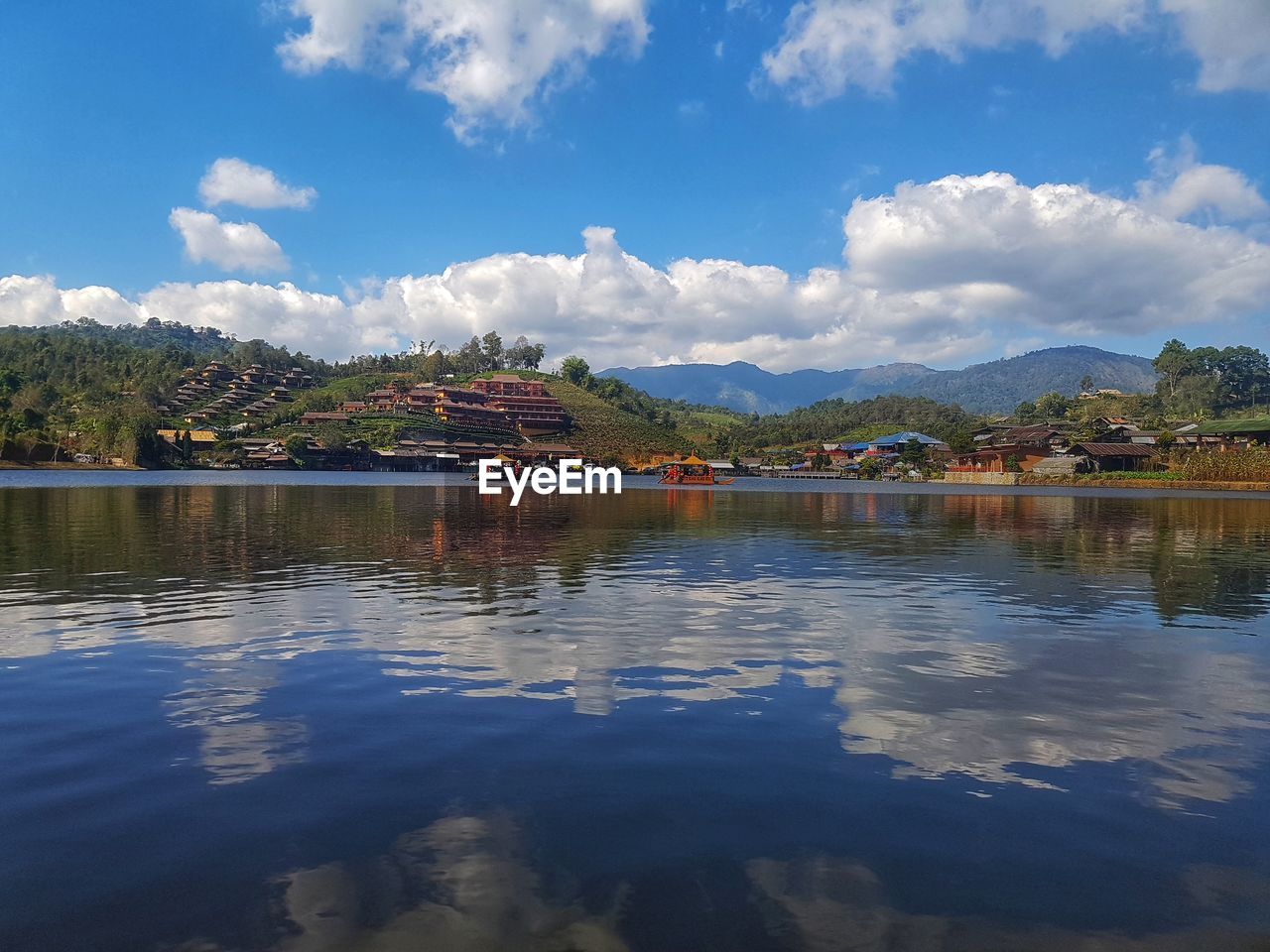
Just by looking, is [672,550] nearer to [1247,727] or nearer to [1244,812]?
[1247,727]

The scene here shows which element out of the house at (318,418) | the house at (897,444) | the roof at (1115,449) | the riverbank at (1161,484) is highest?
the house at (318,418)

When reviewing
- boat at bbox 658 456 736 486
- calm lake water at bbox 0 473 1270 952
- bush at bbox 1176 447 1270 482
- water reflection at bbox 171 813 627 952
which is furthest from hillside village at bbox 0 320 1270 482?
water reflection at bbox 171 813 627 952

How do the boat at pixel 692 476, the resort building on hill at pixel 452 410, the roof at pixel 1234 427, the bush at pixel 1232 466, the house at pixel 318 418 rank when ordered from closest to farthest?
1. the bush at pixel 1232 466
2. the boat at pixel 692 476
3. the roof at pixel 1234 427
4. the house at pixel 318 418
5. the resort building on hill at pixel 452 410

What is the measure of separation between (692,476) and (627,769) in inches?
4877

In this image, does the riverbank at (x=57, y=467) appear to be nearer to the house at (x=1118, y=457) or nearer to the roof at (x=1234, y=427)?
the house at (x=1118, y=457)

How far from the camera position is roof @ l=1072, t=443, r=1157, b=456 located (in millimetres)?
123062

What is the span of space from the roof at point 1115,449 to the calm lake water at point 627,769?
11904 cm

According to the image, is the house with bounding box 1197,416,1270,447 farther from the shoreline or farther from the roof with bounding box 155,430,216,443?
the roof with bounding box 155,430,216,443

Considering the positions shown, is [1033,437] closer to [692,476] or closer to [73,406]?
[692,476]

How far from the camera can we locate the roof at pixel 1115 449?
404 ft

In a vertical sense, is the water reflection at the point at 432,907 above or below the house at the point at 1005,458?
below

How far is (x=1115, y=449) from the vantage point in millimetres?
124188

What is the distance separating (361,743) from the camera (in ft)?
28.4

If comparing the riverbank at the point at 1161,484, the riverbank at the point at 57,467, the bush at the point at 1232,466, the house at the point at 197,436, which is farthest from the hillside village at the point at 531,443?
the riverbank at the point at 57,467
